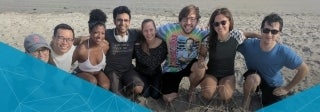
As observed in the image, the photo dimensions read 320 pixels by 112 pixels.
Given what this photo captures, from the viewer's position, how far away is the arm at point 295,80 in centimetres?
498

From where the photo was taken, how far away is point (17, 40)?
8148mm

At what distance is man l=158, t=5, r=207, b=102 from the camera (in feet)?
17.1

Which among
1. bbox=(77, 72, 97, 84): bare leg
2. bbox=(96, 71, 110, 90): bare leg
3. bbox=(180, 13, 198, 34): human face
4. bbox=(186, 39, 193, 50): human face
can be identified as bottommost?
bbox=(96, 71, 110, 90): bare leg

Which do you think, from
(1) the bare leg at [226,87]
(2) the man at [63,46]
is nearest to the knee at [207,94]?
(1) the bare leg at [226,87]

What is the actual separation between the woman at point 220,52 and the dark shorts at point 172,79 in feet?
0.87

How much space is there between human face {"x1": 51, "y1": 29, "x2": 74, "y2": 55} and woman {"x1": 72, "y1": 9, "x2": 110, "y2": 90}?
0.72 feet

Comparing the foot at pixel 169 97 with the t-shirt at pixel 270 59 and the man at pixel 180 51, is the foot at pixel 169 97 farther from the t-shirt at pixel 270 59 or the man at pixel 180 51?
the t-shirt at pixel 270 59

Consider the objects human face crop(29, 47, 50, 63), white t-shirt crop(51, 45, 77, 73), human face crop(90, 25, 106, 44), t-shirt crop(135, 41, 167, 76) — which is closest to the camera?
human face crop(29, 47, 50, 63)

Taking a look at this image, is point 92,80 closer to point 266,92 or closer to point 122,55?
point 122,55

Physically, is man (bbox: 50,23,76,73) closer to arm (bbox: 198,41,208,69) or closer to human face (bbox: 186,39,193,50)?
human face (bbox: 186,39,193,50)

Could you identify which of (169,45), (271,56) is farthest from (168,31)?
(271,56)
